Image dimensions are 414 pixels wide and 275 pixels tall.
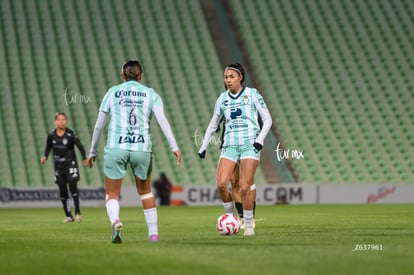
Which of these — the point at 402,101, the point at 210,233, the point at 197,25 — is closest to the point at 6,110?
the point at 197,25

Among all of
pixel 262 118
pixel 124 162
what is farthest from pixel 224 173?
pixel 124 162

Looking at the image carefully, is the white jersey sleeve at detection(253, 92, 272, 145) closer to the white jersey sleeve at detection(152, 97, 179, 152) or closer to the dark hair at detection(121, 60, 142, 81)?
the white jersey sleeve at detection(152, 97, 179, 152)

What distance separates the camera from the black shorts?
16667 mm

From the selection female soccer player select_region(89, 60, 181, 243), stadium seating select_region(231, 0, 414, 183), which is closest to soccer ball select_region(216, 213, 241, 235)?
female soccer player select_region(89, 60, 181, 243)

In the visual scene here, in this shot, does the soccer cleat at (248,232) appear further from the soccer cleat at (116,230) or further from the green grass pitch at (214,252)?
the soccer cleat at (116,230)

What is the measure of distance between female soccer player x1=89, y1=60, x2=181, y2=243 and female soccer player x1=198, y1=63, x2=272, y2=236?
62.7 inches

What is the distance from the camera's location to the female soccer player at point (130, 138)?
31.5 feet

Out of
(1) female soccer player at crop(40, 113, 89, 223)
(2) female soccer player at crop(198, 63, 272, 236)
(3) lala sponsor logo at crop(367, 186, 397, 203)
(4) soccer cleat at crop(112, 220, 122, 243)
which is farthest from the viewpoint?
(3) lala sponsor logo at crop(367, 186, 397, 203)

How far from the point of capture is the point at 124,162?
31.6ft

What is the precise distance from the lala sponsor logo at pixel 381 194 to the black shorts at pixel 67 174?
12.7 meters

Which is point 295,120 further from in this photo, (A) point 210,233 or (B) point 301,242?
(B) point 301,242

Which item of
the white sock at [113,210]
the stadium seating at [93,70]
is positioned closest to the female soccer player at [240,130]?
the white sock at [113,210]

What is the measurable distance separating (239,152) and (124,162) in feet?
7.28

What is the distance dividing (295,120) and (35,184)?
9557 millimetres
